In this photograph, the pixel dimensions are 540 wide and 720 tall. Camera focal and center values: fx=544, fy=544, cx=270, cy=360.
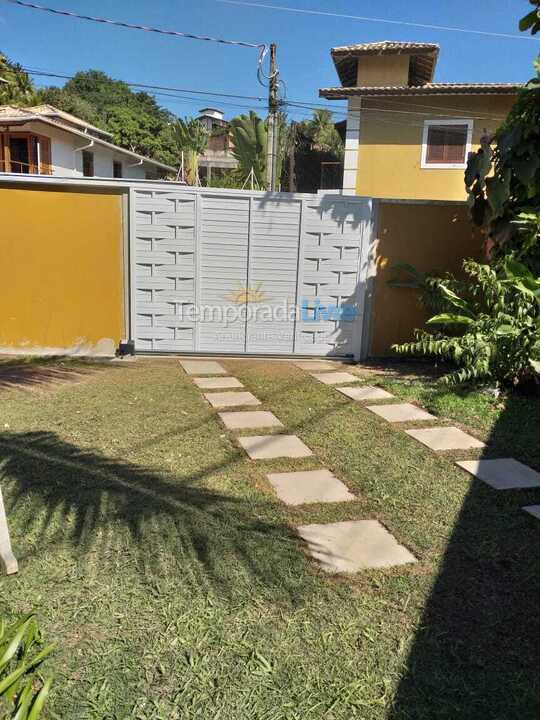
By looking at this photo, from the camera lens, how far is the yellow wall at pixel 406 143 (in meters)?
15.6

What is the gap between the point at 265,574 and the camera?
2359 mm

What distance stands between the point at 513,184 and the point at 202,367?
4.00 m

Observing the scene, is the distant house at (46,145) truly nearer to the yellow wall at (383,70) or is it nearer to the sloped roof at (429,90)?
the sloped roof at (429,90)

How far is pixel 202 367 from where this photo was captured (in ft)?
21.5

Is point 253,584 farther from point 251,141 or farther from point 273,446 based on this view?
point 251,141

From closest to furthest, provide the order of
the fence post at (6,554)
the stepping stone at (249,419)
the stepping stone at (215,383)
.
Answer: the fence post at (6,554)
the stepping stone at (249,419)
the stepping stone at (215,383)

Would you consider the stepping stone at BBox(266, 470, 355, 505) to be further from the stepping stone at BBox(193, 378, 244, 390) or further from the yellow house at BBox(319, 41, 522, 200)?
the yellow house at BBox(319, 41, 522, 200)

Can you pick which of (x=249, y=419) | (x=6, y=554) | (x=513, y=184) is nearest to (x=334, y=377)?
(x=249, y=419)

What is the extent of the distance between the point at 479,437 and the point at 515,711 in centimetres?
280

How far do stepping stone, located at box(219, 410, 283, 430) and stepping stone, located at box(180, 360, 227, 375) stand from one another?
1559mm

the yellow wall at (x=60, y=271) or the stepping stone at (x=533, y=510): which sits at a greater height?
the yellow wall at (x=60, y=271)

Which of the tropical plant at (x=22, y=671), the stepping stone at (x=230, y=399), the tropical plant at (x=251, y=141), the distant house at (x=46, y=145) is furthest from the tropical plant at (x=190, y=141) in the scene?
the tropical plant at (x=22, y=671)

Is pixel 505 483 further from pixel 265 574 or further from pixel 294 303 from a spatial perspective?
pixel 294 303

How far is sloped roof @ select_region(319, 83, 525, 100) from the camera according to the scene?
577 inches
